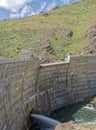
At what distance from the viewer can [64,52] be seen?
88188 millimetres

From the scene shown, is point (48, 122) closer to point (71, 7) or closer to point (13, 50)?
point (13, 50)

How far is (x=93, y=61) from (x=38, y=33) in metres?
43.5

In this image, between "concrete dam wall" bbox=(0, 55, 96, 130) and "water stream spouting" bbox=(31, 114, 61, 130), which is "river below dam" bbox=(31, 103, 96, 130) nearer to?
"concrete dam wall" bbox=(0, 55, 96, 130)

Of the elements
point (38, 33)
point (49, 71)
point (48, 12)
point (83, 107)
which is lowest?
point (83, 107)

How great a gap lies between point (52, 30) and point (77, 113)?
5554 centimetres

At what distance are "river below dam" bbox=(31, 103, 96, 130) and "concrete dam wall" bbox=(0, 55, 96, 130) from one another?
0.88m

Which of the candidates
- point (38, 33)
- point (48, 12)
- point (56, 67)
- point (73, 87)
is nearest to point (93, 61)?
point (73, 87)

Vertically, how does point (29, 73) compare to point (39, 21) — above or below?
below

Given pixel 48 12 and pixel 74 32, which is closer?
pixel 74 32

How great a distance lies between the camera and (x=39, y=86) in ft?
138

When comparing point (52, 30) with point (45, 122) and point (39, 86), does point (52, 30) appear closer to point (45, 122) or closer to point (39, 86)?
point (39, 86)

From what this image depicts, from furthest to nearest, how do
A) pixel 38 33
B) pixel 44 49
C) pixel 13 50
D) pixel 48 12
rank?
pixel 48 12 < pixel 38 33 < pixel 13 50 < pixel 44 49

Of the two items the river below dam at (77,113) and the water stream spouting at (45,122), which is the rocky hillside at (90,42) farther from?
the water stream spouting at (45,122)

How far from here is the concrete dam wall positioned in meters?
28.8
